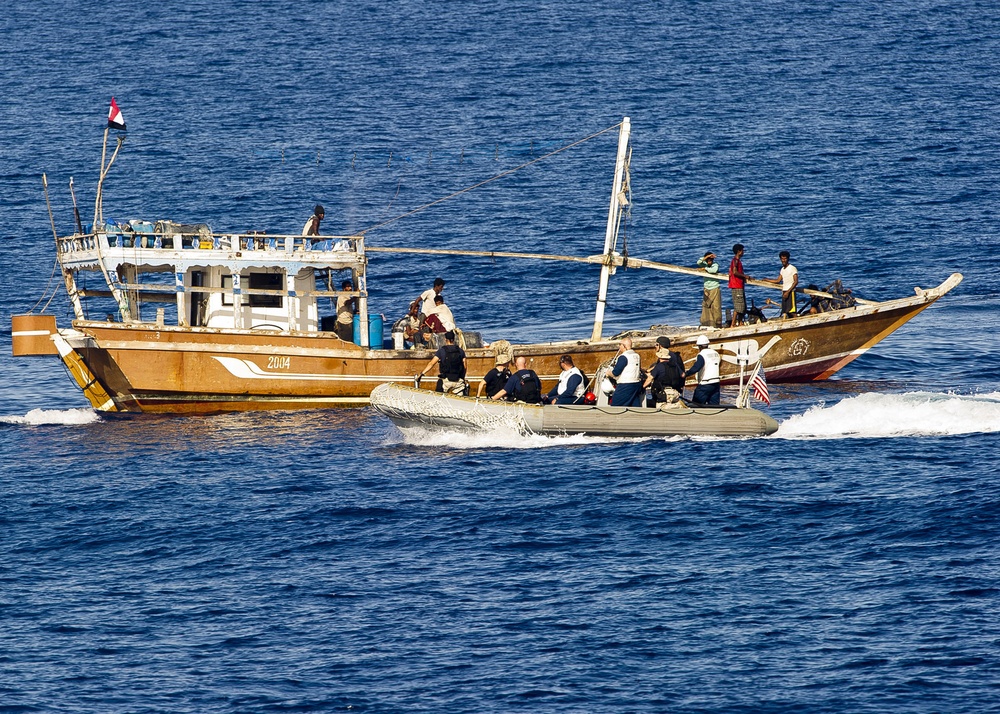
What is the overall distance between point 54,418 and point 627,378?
1343 cm

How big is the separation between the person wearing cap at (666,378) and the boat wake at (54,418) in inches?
501

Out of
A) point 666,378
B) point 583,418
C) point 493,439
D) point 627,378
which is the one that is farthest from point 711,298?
point 493,439

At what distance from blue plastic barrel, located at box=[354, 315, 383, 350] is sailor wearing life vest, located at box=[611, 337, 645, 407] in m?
6.44

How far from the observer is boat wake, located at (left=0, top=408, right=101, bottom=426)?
31.0m

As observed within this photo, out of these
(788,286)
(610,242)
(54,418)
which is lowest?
(54,418)

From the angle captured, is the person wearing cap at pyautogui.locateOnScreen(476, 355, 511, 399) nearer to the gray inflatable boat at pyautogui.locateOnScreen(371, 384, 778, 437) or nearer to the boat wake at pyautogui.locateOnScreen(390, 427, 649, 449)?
the gray inflatable boat at pyautogui.locateOnScreen(371, 384, 778, 437)

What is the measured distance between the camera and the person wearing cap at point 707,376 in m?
27.6

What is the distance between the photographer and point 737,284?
105 feet

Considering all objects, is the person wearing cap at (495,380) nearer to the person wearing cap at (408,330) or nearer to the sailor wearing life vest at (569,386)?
the sailor wearing life vest at (569,386)

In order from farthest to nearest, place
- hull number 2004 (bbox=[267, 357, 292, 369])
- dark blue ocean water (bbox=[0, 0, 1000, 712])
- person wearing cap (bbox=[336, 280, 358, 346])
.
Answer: person wearing cap (bbox=[336, 280, 358, 346]) → hull number 2004 (bbox=[267, 357, 292, 369]) → dark blue ocean water (bbox=[0, 0, 1000, 712])

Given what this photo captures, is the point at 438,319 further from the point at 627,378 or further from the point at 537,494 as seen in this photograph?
the point at 537,494

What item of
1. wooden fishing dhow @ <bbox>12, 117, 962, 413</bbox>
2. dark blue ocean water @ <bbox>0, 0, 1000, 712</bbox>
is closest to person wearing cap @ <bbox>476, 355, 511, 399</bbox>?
dark blue ocean water @ <bbox>0, 0, 1000, 712</bbox>

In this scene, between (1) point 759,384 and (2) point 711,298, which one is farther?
(2) point 711,298

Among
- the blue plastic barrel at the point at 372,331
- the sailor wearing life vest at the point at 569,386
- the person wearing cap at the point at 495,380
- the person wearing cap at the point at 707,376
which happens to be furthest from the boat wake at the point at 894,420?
the blue plastic barrel at the point at 372,331
